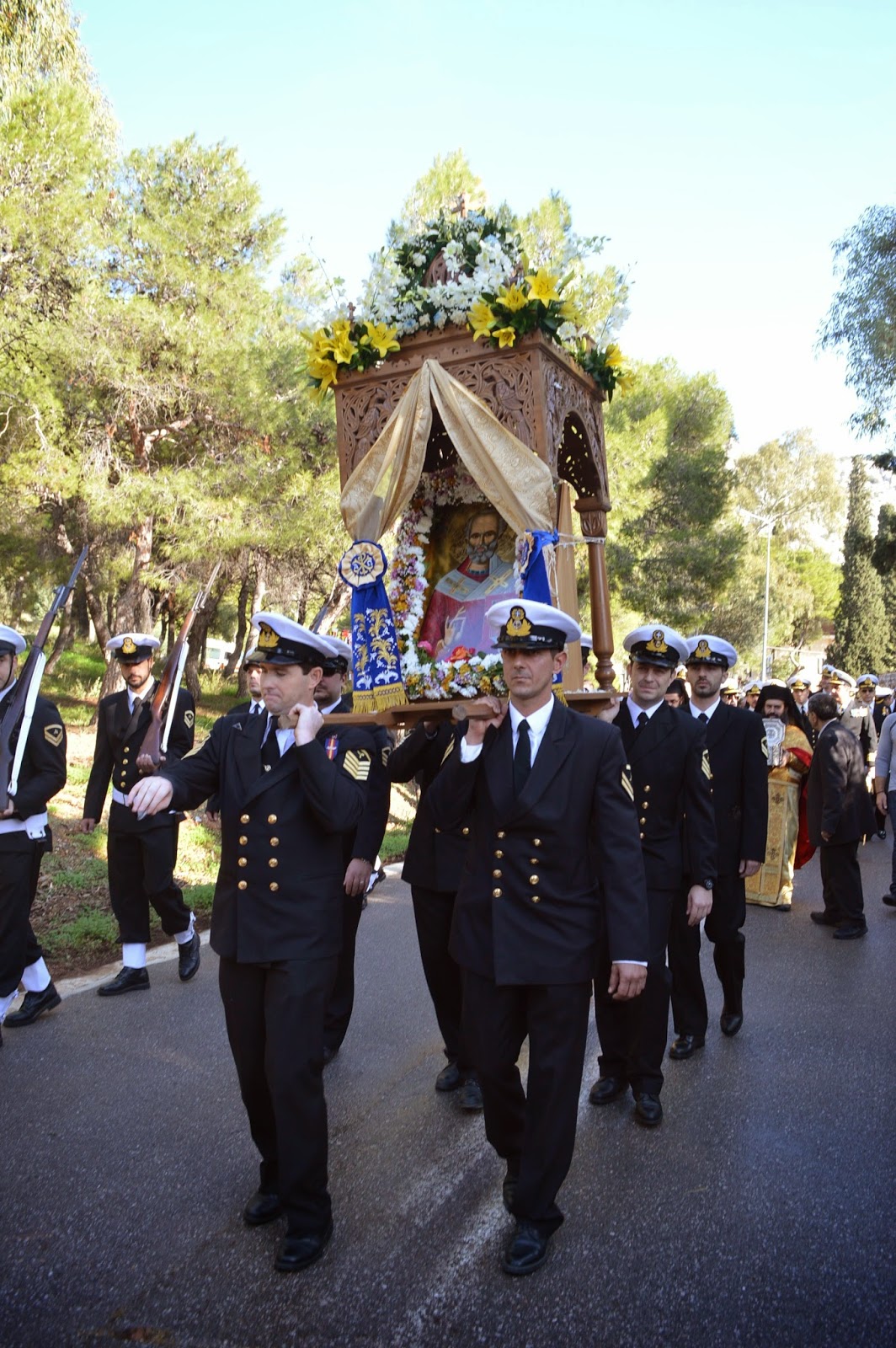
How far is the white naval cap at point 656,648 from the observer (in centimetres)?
474

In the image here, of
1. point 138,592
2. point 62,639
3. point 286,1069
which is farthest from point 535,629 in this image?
point 62,639

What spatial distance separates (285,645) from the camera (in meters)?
3.42

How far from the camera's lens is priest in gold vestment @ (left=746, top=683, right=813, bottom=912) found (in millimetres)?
9008

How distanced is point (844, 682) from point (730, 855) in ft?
36.2

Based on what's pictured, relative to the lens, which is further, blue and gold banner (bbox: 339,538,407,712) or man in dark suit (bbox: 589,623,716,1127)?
blue and gold banner (bbox: 339,538,407,712)

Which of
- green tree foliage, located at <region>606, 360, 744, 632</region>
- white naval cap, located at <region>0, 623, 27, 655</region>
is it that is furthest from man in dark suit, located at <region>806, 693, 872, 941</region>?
green tree foliage, located at <region>606, 360, 744, 632</region>

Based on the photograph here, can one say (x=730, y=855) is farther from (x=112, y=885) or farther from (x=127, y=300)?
(x=127, y=300)

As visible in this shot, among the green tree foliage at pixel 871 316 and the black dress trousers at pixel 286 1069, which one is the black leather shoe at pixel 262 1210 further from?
the green tree foliage at pixel 871 316

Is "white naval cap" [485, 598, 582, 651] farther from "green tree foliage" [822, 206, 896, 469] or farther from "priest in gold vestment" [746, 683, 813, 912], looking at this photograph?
"green tree foliage" [822, 206, 896, 469]

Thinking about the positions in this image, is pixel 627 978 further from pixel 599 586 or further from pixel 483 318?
pixel 599 586

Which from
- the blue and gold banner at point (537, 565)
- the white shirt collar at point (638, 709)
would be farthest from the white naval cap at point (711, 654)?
the blue and gold banner at point (537, 565)

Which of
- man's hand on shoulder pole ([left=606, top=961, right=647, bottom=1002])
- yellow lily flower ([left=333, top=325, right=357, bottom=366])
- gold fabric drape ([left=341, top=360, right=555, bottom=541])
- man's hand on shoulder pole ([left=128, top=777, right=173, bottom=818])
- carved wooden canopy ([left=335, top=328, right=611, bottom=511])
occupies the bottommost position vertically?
man's hand on shoulder pole ([left=606, top=961, right=647, bottom=1002])

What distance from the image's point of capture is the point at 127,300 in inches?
551

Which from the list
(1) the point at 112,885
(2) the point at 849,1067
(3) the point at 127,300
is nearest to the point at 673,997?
(2) the point at 849,1067
